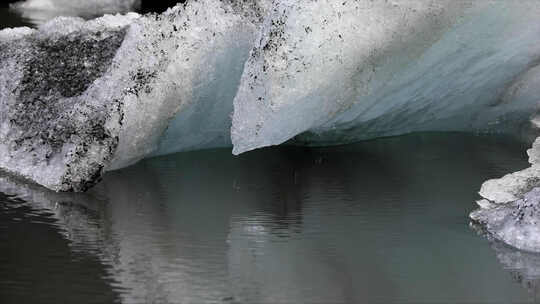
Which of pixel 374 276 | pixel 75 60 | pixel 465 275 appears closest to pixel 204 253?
pixel 374 276

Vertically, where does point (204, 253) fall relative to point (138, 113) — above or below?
below

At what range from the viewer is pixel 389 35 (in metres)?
3.09

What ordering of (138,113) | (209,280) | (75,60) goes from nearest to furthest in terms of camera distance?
(209,280)
(138,113)
(75,60)

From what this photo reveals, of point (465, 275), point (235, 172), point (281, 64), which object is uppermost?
point (281, 64)

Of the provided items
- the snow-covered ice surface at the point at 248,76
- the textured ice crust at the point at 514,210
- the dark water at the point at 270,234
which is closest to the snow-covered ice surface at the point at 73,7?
the snow-covered ice surface at the point at 248,76

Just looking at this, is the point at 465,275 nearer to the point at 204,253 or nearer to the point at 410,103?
the point at 204,253

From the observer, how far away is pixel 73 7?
32.7ft

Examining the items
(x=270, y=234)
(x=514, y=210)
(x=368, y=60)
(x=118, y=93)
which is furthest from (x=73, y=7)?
(x=514, y=210)

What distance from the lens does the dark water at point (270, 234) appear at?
2197mm

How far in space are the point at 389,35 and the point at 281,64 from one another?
13.3 inches

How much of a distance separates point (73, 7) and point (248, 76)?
286 inches

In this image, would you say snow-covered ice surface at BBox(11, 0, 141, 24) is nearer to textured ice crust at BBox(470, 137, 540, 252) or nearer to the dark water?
the dark water

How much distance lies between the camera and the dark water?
220cm

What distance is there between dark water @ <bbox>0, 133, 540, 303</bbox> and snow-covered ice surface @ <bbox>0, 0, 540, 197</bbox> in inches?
4.9
